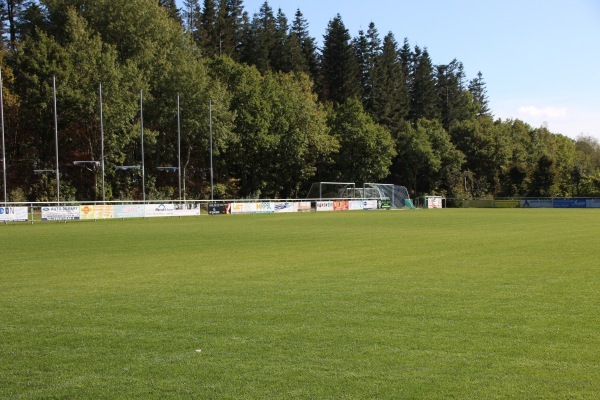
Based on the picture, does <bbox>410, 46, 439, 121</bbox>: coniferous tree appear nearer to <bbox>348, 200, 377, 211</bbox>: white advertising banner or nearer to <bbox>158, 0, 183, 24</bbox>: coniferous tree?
<bbox>348, 200, 377, 211</bbox>: white advertising banner

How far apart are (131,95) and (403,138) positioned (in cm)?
4656

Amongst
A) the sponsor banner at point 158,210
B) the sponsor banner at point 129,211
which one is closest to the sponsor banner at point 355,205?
the sponsor banner at point 158,210

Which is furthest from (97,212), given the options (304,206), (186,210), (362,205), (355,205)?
(362,205)

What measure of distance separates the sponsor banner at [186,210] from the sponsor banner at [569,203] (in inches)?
1781

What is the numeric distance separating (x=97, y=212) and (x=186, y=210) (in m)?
8.15

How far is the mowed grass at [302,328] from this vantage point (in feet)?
18.4

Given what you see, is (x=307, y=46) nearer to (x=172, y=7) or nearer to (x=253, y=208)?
(x=172, y=7)

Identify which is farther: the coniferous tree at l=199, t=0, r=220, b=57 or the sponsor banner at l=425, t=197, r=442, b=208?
the coniferous tree at l=199, t=0, r=220, b=57

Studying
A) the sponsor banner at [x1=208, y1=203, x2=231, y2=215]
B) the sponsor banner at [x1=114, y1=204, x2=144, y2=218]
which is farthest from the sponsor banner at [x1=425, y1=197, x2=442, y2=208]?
the sponsor banner at [x1=114, y1=204, x2=144, y2=218]

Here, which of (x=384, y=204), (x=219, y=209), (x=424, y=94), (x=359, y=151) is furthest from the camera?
(x=424, y=94)

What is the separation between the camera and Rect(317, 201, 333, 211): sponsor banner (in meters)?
58.8

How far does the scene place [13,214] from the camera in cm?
3581

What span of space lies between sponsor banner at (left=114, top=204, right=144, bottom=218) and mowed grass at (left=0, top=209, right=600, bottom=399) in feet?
84.2

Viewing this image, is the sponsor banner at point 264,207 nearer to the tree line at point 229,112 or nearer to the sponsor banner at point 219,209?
the sponsor banner at point 219,209
